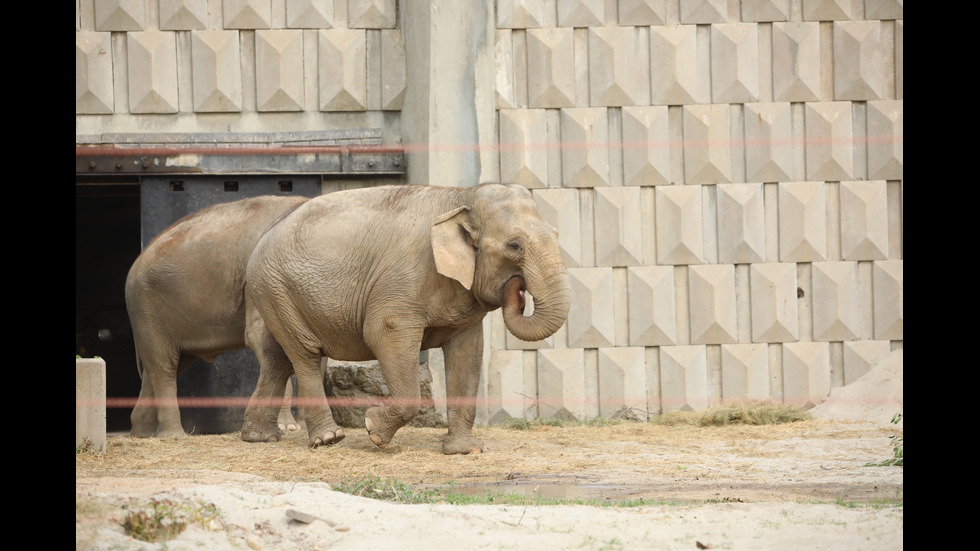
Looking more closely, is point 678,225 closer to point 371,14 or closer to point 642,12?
point 642,12

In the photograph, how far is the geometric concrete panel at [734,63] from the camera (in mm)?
12289

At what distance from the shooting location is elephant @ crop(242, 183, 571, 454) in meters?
8.84

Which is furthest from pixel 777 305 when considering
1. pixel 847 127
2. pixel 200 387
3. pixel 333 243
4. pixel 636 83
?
pixel 200 387

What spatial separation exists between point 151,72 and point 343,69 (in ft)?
6.95

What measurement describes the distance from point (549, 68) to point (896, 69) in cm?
384

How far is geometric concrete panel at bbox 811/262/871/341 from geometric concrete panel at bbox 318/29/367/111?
5418mm

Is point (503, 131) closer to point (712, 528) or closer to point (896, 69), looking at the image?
point (896, 69)

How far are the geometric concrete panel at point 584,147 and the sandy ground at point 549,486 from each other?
276cm

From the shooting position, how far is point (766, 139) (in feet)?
40.3

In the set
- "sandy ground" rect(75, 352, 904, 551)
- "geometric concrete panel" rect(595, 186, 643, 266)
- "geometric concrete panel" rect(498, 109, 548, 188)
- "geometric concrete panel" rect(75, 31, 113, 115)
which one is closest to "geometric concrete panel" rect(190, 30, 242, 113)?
"geometric concrete panel" rect(75, 31, 113, 115)

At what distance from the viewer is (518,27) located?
12.3 m

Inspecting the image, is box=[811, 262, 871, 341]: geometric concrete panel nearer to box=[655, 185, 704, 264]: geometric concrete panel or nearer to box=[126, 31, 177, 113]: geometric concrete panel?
box=[655, 185, 704, 264]: geometric concrete panel

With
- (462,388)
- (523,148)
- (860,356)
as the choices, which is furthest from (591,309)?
(462,388)

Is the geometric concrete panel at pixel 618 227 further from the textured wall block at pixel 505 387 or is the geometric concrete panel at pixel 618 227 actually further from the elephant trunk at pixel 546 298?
the elephant trunk at pixel 546 298
